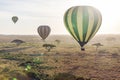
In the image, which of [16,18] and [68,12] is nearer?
[68,12]

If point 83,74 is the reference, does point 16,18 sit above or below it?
above

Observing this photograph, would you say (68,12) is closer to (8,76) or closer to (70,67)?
(70,67)

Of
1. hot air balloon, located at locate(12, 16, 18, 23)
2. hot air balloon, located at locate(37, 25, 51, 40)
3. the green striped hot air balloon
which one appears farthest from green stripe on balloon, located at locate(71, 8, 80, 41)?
hot air balloon, located at locate(12, 16, 18, 23)


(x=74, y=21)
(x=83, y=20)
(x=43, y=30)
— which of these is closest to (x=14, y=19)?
(x=43, y=30)

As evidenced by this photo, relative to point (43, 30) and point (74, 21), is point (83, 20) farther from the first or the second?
point (43, 30)

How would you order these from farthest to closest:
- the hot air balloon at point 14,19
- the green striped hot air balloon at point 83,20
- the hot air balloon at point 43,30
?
the hot air balloon at point 14,19 < the hot air balloon at point 43,30 < the green striped hot air balloon at point 83,20

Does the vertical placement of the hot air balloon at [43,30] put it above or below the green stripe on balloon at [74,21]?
below

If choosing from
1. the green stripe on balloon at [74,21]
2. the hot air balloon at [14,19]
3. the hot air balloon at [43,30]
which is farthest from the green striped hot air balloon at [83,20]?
the hot air balloon at [14,19]

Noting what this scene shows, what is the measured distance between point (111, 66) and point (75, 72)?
8576 mm

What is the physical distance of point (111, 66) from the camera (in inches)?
1770

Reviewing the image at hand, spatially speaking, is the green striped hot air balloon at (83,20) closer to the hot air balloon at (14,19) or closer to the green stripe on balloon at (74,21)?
the green stripe on balloon at (74,21)

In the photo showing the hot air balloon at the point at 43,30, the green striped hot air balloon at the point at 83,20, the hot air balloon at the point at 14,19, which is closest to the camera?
the green striped hot air balloon at the point at 83,20

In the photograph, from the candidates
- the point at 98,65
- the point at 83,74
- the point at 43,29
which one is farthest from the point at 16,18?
the point at 83,74

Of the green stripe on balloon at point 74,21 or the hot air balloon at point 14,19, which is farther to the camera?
the hot air balloon at point 14,19
